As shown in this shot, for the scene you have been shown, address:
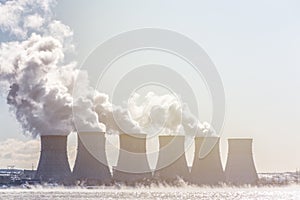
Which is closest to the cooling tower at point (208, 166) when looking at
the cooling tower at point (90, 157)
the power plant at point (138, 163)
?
the power plant at point (138, 163)

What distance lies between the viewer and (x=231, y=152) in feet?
311

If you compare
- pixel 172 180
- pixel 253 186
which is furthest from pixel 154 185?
pixel 253 186

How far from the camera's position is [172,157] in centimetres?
9294

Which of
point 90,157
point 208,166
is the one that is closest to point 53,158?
point 90,157

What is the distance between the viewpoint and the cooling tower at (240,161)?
94044 millimetres

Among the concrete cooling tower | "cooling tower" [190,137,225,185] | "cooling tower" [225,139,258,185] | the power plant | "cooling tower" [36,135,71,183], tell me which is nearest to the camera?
"cooling tower" [36,135,71,183]

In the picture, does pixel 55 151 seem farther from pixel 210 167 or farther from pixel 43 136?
pixel 210 167

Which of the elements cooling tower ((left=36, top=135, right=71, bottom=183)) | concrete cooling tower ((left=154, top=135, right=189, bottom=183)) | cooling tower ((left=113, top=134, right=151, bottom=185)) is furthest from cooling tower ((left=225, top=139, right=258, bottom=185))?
cooling tower ((left=36, top=135, right=71, bottom=183))

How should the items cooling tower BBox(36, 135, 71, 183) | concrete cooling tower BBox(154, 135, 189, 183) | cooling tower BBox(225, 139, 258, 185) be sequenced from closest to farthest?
1. cooling tower BBox(36, 135, 71, 183)
2. concrete cooling tower BBox(154, 135, 189, 183)
3. cooling tower BBox(225, 139, 258, 185)

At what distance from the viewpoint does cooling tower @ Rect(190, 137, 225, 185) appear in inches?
3816

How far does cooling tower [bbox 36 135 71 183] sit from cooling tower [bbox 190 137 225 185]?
19552 mm

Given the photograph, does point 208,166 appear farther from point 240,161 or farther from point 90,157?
point 90,157

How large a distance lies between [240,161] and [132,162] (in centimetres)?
1357

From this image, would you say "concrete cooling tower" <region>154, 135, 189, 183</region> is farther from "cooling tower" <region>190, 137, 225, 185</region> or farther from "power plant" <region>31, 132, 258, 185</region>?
"cooling tower" <region>190, 137, 225, 185</region>
